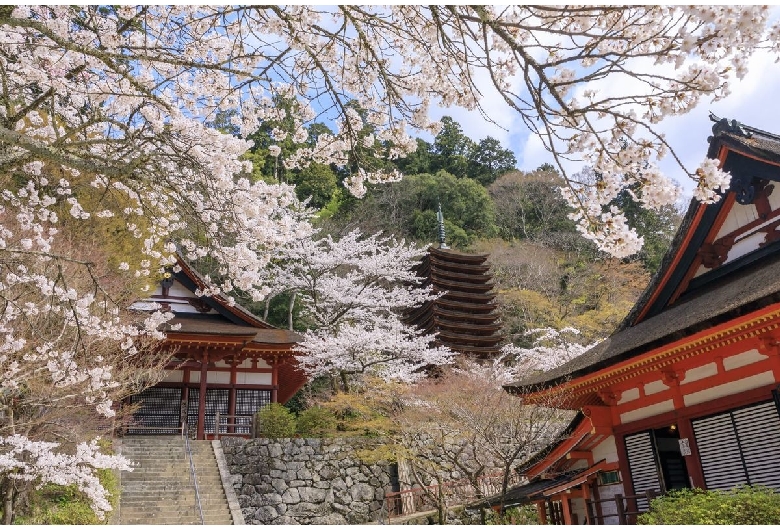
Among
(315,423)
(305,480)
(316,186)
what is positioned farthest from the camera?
(316,186)

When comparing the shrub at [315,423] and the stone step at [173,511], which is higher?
the shrub at [315,423]

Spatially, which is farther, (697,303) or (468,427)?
(468,427)

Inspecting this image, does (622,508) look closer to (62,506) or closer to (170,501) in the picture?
(170,501)

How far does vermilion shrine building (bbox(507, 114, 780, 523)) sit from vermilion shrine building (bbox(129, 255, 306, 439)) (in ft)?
28.5

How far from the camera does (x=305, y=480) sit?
13.9m

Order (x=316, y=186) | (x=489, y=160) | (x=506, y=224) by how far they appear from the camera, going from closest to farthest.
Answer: (x=316, y=186) < (x=506, y=224) < (x=489, y=160)

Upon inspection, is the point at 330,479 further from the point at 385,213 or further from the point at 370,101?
the point at 385,213

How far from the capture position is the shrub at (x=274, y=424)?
14359mm

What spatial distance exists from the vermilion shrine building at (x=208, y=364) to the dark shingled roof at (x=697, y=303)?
8894 millimetres

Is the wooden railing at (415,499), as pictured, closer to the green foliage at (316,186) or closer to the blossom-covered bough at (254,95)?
the blossom-covered bough at (254,95)

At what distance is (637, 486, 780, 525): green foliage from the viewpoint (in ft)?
17.9

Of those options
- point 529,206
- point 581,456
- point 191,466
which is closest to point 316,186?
point 529,206

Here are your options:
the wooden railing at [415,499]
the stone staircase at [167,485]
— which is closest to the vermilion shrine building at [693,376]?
the wooden railing at [415,499]

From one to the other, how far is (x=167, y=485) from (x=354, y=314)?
8809mm
